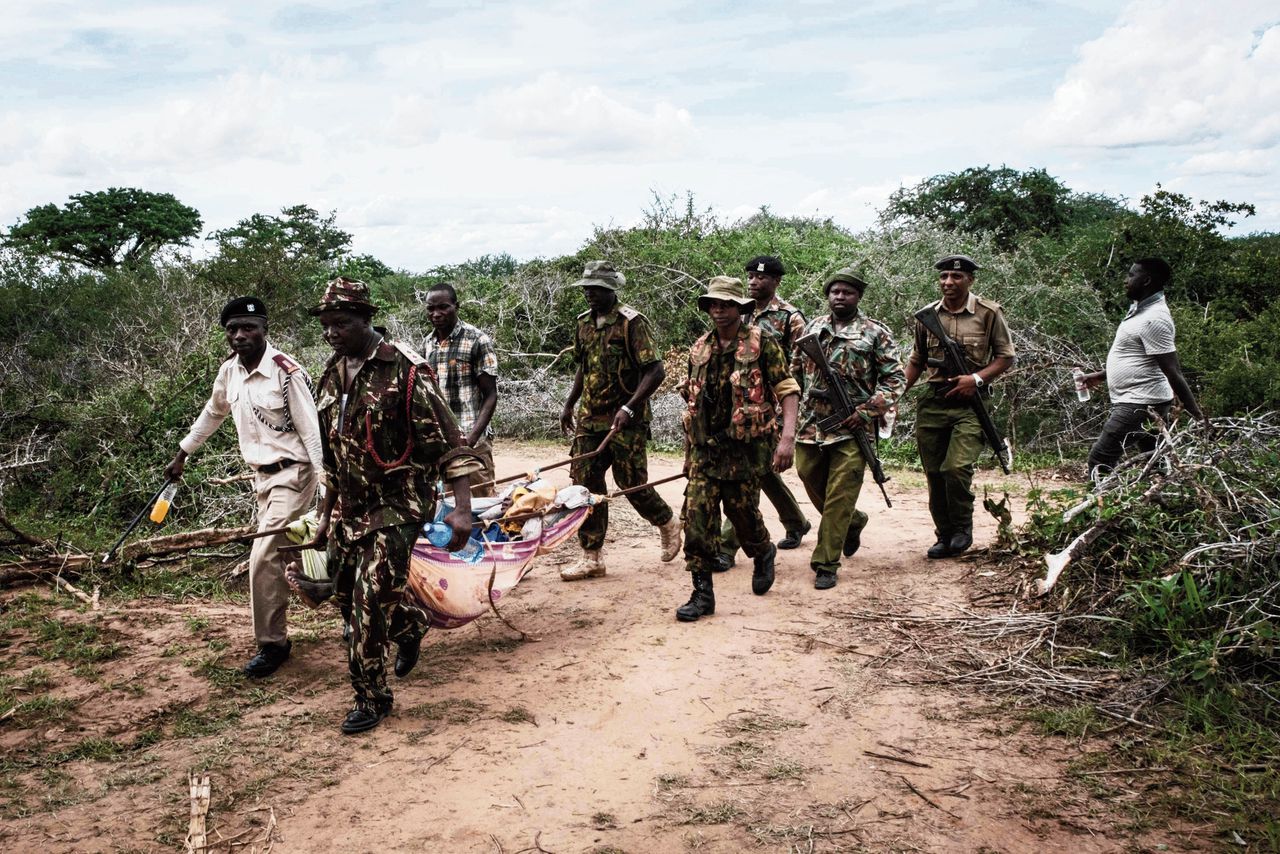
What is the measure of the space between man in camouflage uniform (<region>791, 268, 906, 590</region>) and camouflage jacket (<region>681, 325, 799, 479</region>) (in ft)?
2.51

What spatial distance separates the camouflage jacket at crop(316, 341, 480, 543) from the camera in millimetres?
3850

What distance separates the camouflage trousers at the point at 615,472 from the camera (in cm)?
596

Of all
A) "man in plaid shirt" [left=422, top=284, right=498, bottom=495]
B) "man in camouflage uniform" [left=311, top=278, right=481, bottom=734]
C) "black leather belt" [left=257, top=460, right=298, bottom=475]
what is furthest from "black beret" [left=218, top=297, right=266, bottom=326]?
"man in plaid shirt" [left=422, top=284, right=498, bottom=495]

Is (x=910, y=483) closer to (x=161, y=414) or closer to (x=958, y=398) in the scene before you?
(x=958, y=398)

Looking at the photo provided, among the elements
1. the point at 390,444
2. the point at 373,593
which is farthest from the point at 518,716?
the point at 390,444

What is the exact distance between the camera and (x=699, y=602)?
520 cm

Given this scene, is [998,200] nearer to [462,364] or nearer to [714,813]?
[462,364]

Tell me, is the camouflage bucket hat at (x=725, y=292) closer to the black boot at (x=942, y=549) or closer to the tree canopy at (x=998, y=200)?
Answer: the black boot at (x=942, y=549)

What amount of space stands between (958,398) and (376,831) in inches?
Answer: 171

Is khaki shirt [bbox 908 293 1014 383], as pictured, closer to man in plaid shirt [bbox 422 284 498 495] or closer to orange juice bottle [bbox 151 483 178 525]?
man in plaid shirt [bbox 422 284 498 495]

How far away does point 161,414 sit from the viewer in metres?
8.35

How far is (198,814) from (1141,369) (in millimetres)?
5401

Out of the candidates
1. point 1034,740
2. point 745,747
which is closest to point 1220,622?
point 1034,740

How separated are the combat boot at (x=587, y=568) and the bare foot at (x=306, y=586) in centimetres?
200
